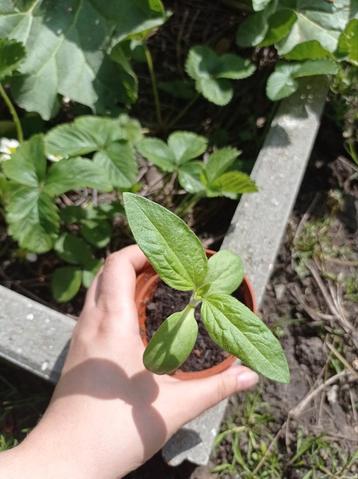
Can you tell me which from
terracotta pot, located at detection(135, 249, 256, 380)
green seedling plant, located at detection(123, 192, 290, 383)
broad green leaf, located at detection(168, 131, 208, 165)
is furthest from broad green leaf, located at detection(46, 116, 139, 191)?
green seedling plant, located at detection(123, 192, 290, 383)

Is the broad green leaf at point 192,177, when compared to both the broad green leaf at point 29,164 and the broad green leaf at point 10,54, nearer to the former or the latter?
the broad green leaf at point 29,164

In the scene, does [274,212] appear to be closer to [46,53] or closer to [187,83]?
[187,83]

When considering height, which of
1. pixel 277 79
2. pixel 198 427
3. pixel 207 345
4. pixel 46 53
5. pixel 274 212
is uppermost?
pixel 46 53

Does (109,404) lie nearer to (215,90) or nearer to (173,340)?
(173,340)

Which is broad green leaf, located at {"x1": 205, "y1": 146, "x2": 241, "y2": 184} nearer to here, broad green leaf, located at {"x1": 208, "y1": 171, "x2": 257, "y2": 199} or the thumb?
broad green leaf, located at {"x1": 208, "y1": 171, "x2": 257, "y2": 199}

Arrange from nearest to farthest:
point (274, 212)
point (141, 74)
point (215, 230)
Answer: point (274, 212) < point (215, 230) < point (141, 74)

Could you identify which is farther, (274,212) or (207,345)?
(274,212)

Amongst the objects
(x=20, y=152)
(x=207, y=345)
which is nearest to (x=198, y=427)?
(x=207, y=345)
